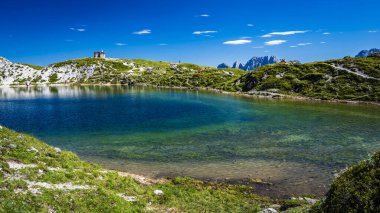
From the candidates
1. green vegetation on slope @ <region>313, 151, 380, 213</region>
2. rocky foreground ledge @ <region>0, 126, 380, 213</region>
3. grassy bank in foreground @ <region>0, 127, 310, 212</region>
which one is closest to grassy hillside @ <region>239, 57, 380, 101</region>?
grassy bank in foreground @ <region>0, 127, 310, 212</region>

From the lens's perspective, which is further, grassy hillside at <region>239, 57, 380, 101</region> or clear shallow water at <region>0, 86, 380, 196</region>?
grassy hillside at <region>239, 57, 380, 101</region>

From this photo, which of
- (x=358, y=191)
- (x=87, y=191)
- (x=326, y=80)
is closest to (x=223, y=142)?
(x=87, y=191)

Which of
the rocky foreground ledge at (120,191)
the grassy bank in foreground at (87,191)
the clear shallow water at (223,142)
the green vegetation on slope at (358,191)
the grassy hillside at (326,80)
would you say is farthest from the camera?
the grassy hillside at (326,80)

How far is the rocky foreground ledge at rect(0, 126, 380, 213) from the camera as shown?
50.3 feet

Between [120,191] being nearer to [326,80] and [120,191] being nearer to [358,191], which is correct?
[358,191]

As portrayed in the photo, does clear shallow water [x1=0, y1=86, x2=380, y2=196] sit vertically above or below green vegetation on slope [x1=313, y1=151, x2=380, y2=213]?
below

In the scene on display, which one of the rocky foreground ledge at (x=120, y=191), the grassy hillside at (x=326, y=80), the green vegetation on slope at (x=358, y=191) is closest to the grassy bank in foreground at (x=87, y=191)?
the rocky foreground ledge at (x=120, y=191)

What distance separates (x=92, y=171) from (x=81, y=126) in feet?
153

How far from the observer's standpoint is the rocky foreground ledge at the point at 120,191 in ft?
50.3

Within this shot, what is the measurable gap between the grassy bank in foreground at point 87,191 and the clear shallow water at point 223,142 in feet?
19.3

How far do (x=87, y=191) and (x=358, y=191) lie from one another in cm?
2258

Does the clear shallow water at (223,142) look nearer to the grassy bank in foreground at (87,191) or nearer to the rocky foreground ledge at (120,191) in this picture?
the grassy bank in foreground at (87,191)

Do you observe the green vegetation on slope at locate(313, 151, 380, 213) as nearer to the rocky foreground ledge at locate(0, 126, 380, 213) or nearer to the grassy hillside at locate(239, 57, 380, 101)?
the rocky foreground ledge at locate(0, 126, 380, 213)

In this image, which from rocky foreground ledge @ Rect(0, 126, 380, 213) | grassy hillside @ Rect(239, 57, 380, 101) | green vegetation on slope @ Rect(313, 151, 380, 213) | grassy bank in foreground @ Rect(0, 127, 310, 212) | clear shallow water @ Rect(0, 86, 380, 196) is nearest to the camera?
green vegetation on slope @ Rect(313, 151, 380, 213)
